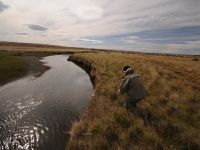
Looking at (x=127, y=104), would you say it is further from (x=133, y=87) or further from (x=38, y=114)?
(x=38, y=114)

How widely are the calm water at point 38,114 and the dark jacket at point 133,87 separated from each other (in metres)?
2.97

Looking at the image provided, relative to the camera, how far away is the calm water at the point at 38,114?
717cm

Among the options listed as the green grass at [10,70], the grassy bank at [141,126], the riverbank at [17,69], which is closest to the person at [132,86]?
the grassy bank at [141,126]

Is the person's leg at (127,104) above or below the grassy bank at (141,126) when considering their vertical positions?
above

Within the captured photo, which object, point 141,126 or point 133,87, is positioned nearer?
point 141,126

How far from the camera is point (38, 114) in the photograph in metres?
10.0

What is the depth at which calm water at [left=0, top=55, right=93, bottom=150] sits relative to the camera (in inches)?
282

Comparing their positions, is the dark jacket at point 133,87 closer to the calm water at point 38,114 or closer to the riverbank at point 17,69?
the calm water at point 38,114

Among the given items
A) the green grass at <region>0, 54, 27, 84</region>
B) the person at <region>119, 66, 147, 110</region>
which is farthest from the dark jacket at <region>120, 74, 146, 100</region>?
the green grass at <region>0, 54, 27, 84</region>

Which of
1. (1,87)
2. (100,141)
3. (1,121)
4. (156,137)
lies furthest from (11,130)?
(1,87)

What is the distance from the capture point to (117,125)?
22.5 feet

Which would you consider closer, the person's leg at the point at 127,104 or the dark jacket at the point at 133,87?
the dark jacket at the point at 133,87

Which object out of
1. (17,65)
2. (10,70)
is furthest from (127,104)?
(17,65)

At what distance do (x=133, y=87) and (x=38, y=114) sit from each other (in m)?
5.17
